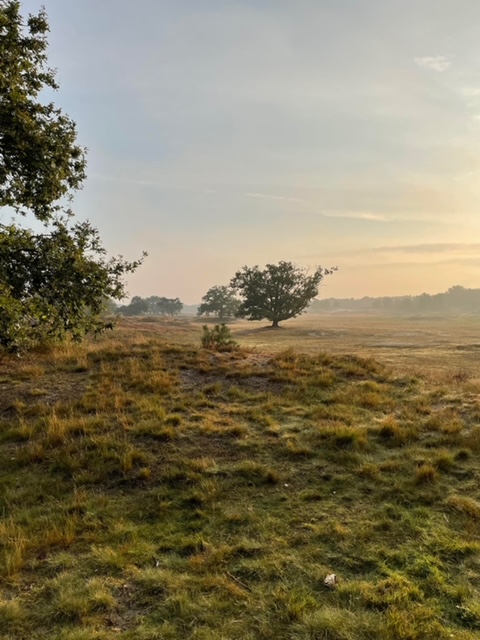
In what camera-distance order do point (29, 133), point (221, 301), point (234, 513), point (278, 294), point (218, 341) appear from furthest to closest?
point (221, 301) → point (278, 294) → point (218, 341) → point (29, 133) → point (234, 513)

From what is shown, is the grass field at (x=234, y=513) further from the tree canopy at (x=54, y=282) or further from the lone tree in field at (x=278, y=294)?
the lone tree in field at (x=278, y=294)

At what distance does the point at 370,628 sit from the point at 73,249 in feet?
41.6

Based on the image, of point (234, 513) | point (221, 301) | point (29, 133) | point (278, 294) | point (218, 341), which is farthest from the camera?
point (221, 301)

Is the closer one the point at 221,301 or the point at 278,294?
the point at 278,294

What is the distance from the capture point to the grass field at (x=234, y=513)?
421 cm

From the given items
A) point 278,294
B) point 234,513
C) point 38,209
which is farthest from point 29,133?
point 278,294

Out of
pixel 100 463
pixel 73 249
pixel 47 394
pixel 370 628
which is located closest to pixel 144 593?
pixel 370 628

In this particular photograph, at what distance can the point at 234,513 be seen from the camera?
6.23 m

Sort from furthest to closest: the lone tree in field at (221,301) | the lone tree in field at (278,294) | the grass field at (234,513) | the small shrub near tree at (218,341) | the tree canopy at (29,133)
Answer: the lone tree in field at (221,301), the lone tree in field at (278,294), the small shrub near tree at (218,341), the tree canopy at (29,133), the grass field at (234,513)

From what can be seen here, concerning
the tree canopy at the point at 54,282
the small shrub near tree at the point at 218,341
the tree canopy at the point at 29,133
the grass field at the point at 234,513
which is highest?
the tree canopy at the point at 29,133

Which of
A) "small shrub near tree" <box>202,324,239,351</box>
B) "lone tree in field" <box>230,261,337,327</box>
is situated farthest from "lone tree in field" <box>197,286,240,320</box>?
"small shrub near tree" <box>202,324,239,351</box>

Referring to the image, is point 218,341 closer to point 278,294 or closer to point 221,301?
point 278,294

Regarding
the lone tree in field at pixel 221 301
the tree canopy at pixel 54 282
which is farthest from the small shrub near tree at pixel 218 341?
the lone tree in field at pixel 221 301

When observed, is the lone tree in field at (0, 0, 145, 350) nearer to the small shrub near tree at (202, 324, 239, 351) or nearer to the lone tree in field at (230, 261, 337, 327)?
the small shrub near tree at (202, 324, 239, 351)
